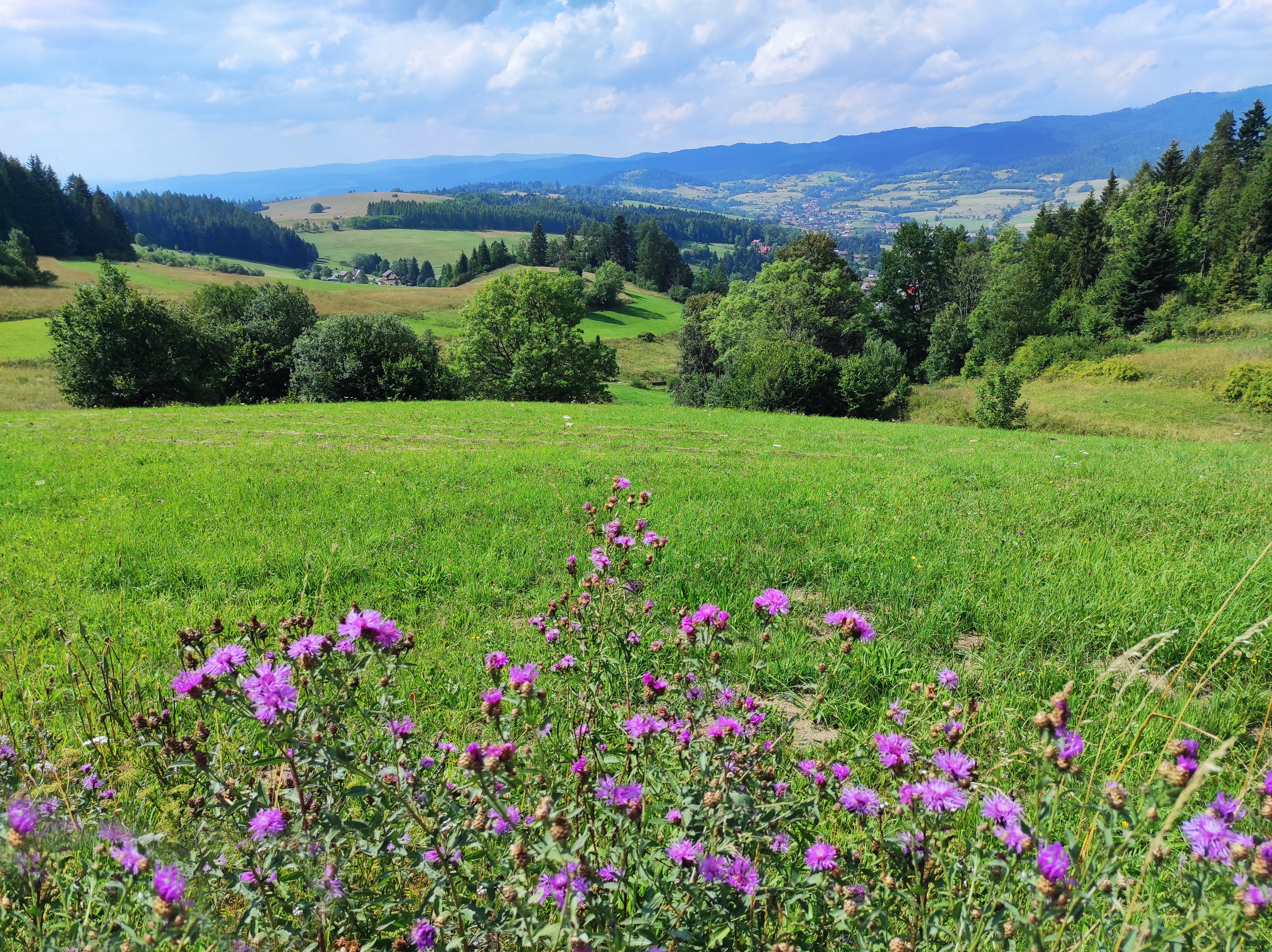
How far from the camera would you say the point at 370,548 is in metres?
5.77

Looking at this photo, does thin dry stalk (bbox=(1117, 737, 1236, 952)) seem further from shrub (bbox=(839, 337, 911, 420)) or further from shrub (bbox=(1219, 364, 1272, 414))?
shrub (bbox=(1219, 364, 1272, 414))

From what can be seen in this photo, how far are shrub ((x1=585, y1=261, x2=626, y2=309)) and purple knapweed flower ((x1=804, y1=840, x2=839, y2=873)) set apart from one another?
93897 mm

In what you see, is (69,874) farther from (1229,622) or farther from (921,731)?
(1229,622)

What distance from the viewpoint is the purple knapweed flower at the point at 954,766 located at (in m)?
1.67

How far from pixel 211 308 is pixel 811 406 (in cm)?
4098

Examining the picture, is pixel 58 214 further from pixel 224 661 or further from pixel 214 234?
pixel 224 661

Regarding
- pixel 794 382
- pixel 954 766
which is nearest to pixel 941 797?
pixel 954 766

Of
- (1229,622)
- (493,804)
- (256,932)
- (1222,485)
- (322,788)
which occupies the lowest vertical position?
(1222,485)

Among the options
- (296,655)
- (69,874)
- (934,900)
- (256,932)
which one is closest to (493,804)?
(296,655)

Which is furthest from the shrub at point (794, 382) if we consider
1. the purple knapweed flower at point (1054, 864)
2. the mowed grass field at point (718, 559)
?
the purple knapweed flower at point (1054, 864)

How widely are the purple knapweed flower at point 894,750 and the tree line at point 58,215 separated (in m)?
112

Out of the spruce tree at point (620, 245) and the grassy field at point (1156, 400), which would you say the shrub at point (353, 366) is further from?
the spruce tree at point (620, 245)

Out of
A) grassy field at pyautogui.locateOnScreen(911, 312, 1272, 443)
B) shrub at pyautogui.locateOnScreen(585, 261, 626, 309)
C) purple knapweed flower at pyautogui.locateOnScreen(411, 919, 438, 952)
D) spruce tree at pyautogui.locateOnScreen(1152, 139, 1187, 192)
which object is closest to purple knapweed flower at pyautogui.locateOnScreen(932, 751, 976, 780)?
purple knapweed flower at pyautogui.locateOnScreen(411, 919, 438, 952)

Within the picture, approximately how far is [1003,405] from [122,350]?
4420cm
